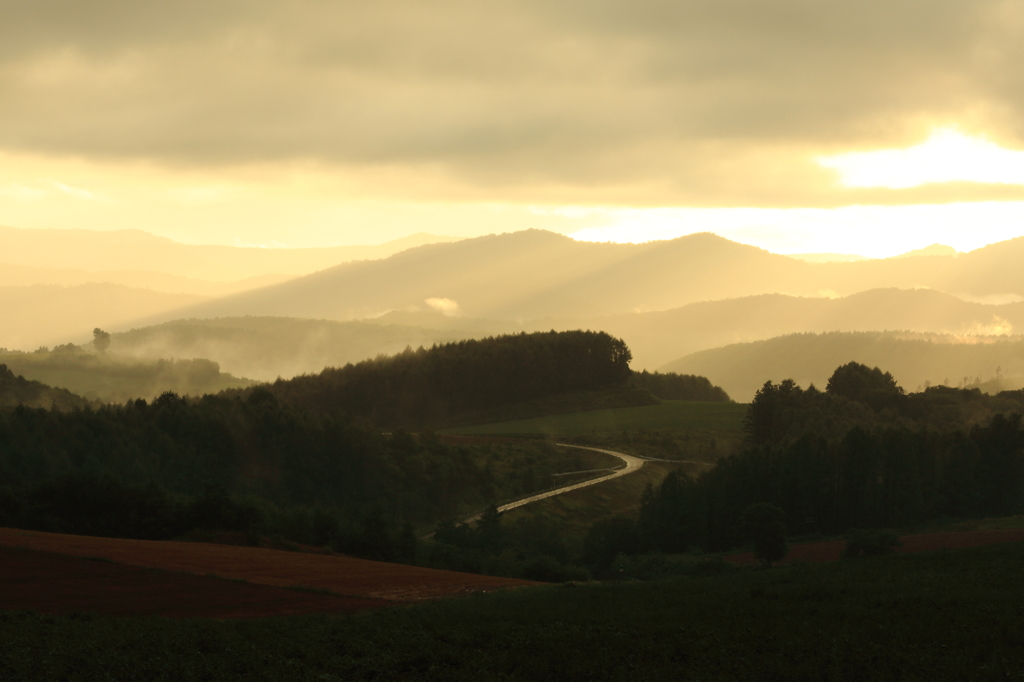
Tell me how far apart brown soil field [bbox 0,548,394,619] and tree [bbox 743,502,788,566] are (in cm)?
3021

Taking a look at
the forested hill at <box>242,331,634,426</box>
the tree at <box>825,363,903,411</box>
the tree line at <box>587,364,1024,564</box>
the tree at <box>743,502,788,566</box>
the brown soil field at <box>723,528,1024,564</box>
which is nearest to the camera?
the tree at <box>743,502,788,566</box>

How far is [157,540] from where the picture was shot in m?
61.0

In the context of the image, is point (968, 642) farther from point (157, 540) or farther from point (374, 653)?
point (157, 540)

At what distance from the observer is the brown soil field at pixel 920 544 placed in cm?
6525

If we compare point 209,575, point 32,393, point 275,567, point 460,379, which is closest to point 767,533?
point 275,567

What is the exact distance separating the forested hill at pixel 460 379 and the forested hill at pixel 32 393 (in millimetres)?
33966

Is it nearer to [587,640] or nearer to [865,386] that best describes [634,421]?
[865,386]

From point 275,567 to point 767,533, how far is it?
32071 millimetres

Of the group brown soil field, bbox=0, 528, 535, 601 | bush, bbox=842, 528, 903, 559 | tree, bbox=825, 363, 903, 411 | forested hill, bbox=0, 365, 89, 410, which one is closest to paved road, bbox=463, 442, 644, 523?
brown soil field, bbox=0, 528, 535, 601

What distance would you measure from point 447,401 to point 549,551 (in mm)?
97127

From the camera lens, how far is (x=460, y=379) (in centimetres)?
17388

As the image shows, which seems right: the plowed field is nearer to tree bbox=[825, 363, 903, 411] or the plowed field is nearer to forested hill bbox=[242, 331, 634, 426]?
forested hill bbox=[242, 331, 634, 426]

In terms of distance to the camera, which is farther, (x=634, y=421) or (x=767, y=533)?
(x=634, y=421)

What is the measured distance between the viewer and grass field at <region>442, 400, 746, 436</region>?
145250mm
